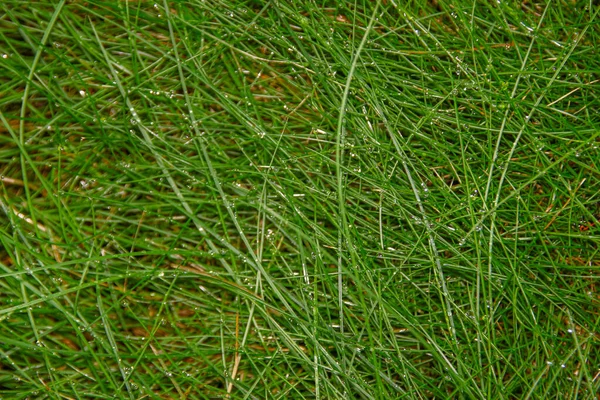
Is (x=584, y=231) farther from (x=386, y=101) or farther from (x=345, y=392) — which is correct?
(x=345, y=392)

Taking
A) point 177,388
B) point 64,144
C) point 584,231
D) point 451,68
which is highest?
point 451,68

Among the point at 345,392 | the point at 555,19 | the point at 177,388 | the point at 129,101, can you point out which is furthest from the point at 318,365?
the point at 555,19

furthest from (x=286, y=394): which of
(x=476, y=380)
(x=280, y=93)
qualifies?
(x=280, y=93)

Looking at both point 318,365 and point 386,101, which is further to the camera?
point 386,101

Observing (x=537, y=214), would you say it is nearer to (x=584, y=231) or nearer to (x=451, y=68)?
(x=584, y=231)

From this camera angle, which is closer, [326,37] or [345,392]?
[345,392]

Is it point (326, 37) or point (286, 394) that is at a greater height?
point (326, 37)
